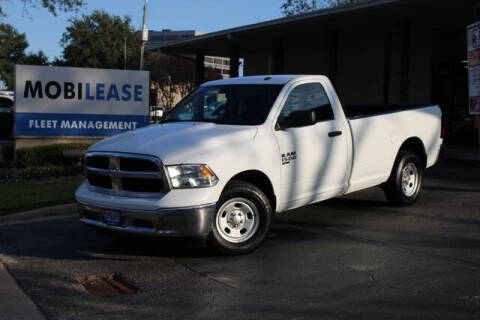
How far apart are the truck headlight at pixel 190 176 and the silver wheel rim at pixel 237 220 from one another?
0.40m

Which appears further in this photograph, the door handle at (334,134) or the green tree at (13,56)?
the green tree at (13,56)

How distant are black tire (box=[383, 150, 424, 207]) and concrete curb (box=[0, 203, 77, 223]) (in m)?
4.84

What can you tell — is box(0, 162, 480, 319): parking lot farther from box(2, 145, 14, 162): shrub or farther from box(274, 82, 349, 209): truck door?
box(2, 145, 14, 162): shrub

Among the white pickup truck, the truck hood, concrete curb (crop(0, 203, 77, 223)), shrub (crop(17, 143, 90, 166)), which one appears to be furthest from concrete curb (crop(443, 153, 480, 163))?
concrete curb (crop(0, 203, 77, 223))

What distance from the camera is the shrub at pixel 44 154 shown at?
13875 mm

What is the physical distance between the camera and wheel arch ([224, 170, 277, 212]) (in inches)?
241

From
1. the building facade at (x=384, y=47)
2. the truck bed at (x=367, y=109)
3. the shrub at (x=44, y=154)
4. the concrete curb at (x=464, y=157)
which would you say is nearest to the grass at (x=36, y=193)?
the shrub at (x=44, y=154)

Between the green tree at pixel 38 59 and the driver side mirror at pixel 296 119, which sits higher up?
the green tree at pixel 38 59

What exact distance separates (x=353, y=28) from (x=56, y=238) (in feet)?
54.8

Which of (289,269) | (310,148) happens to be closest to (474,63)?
(310,148)

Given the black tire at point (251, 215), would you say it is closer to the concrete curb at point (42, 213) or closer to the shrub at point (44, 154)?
the concrete curb at point (42, 213)

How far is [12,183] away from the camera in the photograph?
477 inches

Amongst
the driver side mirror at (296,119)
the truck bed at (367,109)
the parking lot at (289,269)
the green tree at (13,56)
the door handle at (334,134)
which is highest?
the green tree at (13,56)

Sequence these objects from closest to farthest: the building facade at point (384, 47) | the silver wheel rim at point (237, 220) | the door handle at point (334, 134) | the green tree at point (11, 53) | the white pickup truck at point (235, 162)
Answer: the white pickup truck at point (235, 162) < the silver wheel rim at point (237, 220) < the door handle at point (334, 134) < the building facade at point (384, 47) < the green tree at point (11, 53)
